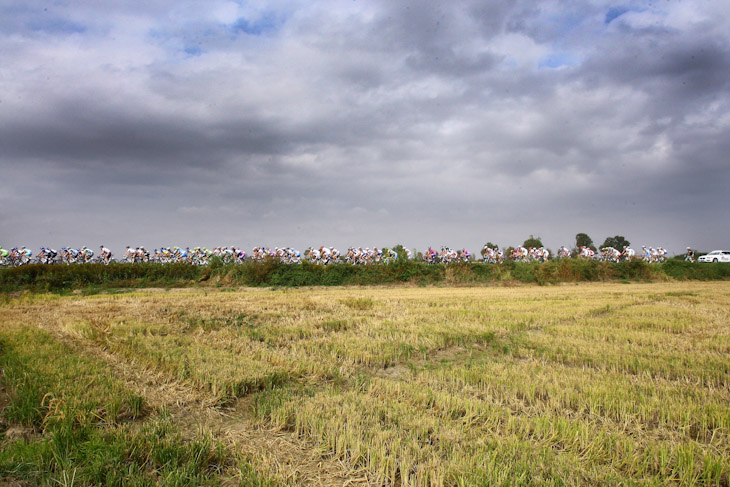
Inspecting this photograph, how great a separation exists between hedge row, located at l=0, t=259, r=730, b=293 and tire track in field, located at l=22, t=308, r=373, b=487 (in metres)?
18.5

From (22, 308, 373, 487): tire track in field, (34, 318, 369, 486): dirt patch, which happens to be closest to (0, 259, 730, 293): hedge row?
(22, 308, 373, 487): tire track in field

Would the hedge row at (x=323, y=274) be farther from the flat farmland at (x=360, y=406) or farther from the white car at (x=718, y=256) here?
the white car at (x=718, y=256)

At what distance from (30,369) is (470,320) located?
824 cm

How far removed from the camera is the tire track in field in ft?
9.53

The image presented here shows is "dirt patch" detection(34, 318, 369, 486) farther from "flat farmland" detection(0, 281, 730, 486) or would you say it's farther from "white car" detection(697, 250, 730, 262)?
"white car" detection(697, 250, 730, 262)

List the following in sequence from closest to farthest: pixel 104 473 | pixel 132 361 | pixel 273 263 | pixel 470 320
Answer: pixel 104 473 → pixel 132 361 → pixel 470 320 → pixel 273 263

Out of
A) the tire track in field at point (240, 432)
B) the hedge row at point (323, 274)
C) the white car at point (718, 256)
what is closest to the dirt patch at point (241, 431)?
the tire track in field at point (240, 432)

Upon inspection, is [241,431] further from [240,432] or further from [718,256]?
[718,256]

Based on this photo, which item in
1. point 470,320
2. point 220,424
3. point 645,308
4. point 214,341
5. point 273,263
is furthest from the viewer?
point 273,263

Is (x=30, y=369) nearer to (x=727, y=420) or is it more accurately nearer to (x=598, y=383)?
(x=598, y=383)

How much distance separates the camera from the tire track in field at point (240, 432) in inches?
114

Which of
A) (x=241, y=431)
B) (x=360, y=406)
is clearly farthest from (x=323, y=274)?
(x=241, y=431)

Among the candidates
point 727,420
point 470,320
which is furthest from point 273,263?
point 727,420

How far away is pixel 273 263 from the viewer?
2464cm
